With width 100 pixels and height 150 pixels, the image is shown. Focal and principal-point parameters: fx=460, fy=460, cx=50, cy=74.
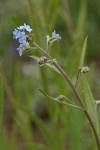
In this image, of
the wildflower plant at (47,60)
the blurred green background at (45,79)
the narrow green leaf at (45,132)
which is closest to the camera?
the wildflower plant at (47,60)

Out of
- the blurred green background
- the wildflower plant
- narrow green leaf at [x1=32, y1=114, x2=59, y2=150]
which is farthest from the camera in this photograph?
the blurred green background

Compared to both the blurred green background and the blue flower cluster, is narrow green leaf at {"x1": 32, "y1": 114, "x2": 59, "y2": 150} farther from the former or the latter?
the blue flower cluster

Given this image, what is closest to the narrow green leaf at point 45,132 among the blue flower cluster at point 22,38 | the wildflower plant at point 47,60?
the wildflower plant at point 47,60

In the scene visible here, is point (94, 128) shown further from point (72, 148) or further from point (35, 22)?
point (35, 22)

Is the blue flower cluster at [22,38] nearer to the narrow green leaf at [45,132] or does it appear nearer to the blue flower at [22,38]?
the blue flower at [22,38]

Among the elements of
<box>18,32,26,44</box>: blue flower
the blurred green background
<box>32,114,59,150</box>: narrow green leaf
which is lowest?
<box>32,114,59,150</box>: narrow green leaf

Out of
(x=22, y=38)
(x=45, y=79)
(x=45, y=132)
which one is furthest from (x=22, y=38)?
(x=45, y=79)

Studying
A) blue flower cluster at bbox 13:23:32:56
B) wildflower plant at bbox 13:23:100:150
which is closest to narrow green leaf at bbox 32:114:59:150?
wildflower plant at bbox 13:23:100:150

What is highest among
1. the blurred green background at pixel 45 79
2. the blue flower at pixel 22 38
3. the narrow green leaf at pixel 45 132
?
the blurred green background at pixel 45 79

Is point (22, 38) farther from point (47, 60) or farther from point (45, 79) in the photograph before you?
point (45, 79)
